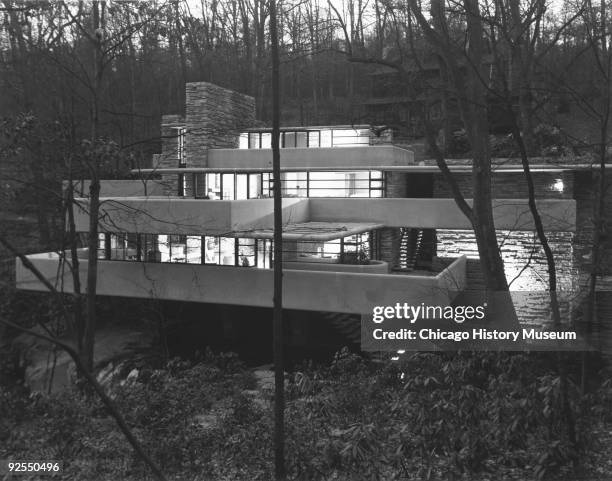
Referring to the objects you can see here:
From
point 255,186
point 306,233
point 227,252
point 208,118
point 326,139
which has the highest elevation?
point 208,118

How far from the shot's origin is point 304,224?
18.4 meters

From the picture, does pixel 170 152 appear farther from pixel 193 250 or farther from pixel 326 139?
pixel 193 250

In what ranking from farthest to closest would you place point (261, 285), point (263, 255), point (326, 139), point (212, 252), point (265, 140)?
point (265, 140)
point (326, 139)
point (263, 255)
point (212, 252)
point (261, 285)

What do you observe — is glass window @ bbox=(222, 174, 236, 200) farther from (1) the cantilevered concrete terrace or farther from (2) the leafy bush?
(2) the leafy bush

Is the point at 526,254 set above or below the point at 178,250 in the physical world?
below

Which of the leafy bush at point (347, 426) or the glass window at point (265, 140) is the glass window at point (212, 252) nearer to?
the glass window at point (265, 140)

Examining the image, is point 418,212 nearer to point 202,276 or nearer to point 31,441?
point 202,276

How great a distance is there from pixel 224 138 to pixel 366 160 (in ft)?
23.5

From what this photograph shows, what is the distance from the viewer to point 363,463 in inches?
272

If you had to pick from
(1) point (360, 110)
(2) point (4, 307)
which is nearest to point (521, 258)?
(2) point (4, 307)

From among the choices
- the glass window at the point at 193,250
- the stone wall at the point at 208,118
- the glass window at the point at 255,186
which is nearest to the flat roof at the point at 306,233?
the glass window at the point at 193,250

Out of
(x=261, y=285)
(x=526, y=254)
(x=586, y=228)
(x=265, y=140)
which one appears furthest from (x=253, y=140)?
(x=586, y=228)

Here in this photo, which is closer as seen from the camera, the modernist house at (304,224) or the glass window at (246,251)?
the modernist house at (304,224)

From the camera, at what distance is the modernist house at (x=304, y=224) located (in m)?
15.2
